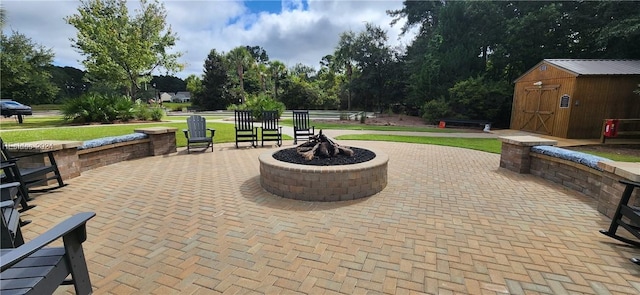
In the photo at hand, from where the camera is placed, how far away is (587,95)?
33.3 ft

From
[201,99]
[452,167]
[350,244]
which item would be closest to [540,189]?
[452,167]

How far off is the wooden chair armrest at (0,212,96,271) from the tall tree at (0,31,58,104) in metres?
32.2

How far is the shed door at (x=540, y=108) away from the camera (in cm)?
1125

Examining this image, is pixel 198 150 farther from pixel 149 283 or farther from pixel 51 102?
pixel 51 102

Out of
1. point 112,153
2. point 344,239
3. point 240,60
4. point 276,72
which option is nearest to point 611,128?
point 344,239

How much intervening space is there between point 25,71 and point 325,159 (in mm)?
36979

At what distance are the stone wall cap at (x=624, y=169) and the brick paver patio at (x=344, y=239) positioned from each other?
0.61 meters

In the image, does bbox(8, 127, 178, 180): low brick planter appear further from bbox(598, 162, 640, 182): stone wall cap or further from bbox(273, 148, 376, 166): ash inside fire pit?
bbox(598, 162, 640, 182): stone wall cap

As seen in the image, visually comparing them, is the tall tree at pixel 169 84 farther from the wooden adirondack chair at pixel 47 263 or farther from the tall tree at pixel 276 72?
the wooden adirondack chair at pixel 47 263

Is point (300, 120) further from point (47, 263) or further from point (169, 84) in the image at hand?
point (169, 84)

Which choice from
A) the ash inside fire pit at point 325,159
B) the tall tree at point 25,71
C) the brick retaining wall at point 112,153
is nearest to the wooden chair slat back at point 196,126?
the brick retaining wall at point 112,153

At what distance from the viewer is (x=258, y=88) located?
126 ft

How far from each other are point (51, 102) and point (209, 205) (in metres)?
42.1

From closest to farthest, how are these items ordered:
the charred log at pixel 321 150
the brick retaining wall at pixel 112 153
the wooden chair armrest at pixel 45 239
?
1. the wooden chair armrest at pixel 45 239
2. the charred log at pixel 321 150
3. the brick retaining wall at pixel 112 153
